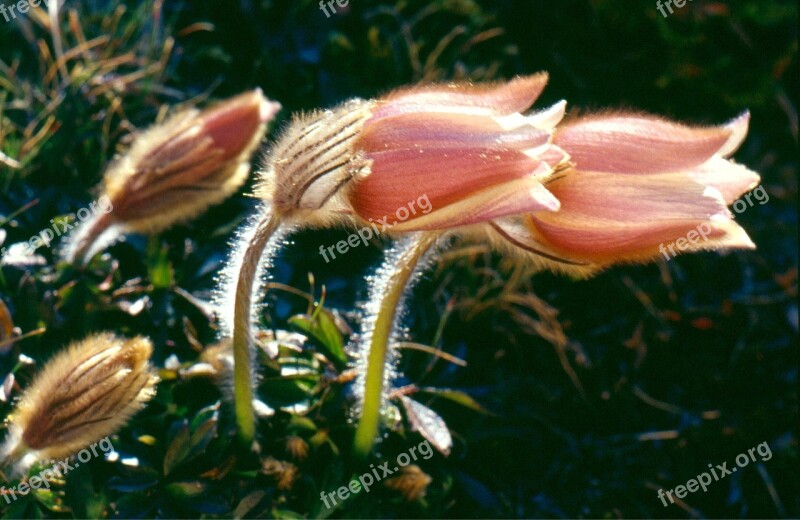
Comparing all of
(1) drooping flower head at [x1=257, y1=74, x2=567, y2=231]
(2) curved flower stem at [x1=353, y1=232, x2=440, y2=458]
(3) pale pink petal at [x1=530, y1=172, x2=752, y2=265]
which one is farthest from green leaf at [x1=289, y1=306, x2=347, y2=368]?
(3) pale pink petal at [x1=530, y1=172, x2=752, y2=265]

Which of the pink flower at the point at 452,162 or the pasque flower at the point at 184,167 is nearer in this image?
the pink flower at the point at 452,162

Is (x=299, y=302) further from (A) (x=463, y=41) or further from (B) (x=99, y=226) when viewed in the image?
(A) (x=463, y=41)

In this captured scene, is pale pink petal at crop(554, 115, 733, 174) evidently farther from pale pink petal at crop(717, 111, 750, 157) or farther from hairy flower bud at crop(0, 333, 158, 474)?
hairy flower bud at crop(0, 333, 158, 474)

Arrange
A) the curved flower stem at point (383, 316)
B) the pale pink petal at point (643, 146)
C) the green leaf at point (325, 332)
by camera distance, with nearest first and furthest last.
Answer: the pale pink petal at point (643, 146) → the curved flower stem at point (383, 316) → the green leaf at point (325, 332)

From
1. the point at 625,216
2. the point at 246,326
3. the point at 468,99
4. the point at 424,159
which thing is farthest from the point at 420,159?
the point at 246,326

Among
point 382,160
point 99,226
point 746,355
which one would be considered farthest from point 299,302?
point 746,355

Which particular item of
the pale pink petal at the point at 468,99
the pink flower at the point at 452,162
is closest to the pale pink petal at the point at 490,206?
the pink flower at the point at 452,162

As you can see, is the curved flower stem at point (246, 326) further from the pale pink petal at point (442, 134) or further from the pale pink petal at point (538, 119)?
the pale pink petal at point (538, 119)
